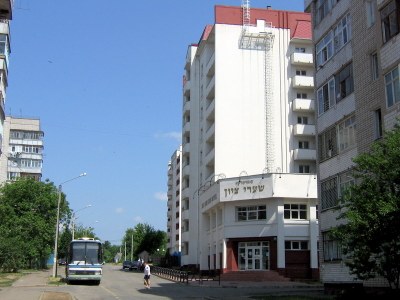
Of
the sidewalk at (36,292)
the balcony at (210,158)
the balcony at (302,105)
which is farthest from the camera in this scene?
the balcony at (302,105)

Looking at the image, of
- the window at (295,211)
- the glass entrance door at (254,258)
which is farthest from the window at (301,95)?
the glass entrance door at (254,258)

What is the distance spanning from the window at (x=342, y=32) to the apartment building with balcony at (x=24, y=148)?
7894 cm

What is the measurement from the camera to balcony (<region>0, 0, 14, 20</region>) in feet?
78.5

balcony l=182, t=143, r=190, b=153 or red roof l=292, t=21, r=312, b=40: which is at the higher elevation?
red roof l=292, t=21, r=312, b=40

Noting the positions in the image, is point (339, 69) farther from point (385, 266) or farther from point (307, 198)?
point (307, 198)

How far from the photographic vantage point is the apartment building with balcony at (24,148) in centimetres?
10131

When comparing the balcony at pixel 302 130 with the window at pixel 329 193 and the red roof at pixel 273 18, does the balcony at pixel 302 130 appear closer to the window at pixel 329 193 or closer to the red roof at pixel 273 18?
the red roof at pixel 273 18

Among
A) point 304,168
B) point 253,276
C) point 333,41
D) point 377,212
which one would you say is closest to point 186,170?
point 304,168

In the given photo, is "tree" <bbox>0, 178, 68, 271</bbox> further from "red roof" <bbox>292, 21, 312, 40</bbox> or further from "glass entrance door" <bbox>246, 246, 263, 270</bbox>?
"red roof" <bbox>292, 21, 312, 40</bbox>

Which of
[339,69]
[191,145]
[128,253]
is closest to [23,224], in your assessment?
[191,145]

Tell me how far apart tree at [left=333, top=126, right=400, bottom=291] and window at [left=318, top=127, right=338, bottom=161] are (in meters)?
10.5

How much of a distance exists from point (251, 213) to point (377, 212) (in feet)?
109

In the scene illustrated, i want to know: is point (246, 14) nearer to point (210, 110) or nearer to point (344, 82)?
point (210, 110)

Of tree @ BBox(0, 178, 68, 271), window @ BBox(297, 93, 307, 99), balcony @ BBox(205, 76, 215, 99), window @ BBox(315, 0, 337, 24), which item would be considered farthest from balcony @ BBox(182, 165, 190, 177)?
window @ BBox(315, 0, 337, 24)
